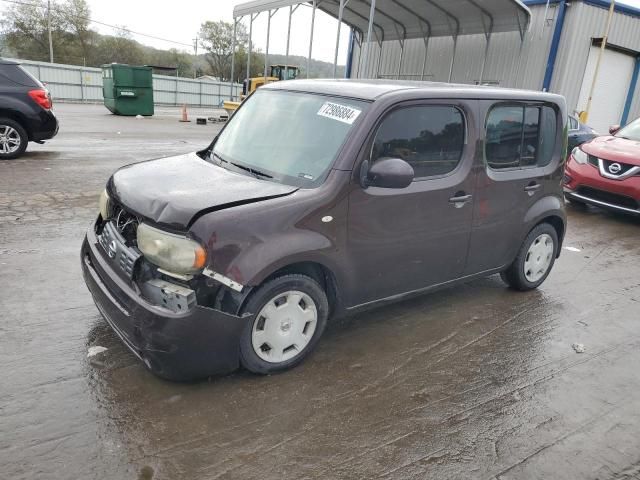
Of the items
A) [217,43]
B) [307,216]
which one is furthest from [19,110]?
[217,43]

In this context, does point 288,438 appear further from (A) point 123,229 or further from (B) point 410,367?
(A) point 123,229

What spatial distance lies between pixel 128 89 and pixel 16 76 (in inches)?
490

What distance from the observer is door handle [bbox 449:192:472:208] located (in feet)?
12.9

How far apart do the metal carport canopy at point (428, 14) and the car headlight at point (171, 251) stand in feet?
50.8

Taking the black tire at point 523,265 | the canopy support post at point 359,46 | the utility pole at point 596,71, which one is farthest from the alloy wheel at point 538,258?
the canopy support post at point 359,46

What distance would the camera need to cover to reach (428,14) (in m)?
20.1

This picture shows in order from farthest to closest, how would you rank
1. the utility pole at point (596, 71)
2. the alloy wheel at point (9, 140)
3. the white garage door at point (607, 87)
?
1. the white garage door at point (607, 87)
2. the utility pole at point (596, 71)
3. the alloy wheel at point (9, 140)

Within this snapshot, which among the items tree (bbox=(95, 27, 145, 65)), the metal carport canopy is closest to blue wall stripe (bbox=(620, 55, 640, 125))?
the metal carport canopy

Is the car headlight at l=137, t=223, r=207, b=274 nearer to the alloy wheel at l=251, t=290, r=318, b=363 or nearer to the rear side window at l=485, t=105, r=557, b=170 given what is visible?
the alloy wheel at l=251, t=290, r=318, b=363

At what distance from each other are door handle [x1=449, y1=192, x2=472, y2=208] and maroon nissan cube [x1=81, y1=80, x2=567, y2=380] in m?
0.01

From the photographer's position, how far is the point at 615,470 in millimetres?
2746

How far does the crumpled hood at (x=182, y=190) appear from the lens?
2.92 metres

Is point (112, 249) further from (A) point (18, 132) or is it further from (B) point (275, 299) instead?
(A) point (18, 132)

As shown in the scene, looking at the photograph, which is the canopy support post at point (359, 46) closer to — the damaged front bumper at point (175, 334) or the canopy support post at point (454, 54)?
the canopy support post at point (454, 54)
